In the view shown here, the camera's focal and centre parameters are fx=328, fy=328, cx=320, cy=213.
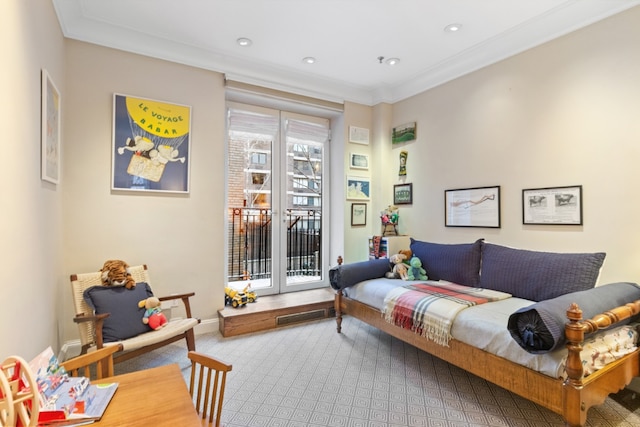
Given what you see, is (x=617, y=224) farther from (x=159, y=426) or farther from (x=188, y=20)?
(x=188, y=20)

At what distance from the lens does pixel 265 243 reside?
4.18 m

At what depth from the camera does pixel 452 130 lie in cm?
358

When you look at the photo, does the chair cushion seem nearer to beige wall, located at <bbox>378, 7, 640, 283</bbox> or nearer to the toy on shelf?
the toy on shelf

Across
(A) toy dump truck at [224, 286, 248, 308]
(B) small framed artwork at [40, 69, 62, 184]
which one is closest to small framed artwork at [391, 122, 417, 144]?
(A) toy dump truck at [224, 286, 248, 308]

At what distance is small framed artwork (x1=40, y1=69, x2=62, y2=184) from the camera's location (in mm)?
2039

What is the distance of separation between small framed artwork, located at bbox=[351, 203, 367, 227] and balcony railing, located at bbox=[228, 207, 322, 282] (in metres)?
0.50

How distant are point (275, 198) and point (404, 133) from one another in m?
1.82

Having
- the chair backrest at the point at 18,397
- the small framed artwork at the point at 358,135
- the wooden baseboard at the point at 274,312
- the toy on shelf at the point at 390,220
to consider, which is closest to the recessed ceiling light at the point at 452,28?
the small framed artwork at the point at 358,135

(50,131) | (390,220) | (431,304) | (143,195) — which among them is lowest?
(431,304)

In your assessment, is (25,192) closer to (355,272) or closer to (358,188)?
(355,272)

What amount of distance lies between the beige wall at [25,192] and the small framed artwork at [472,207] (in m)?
3.50

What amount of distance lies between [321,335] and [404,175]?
7.12 feet

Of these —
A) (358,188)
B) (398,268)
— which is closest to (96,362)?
(398,268)

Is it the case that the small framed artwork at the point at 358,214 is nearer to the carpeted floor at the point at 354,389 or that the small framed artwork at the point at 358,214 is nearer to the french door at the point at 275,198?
the french door at the point at 275,198
